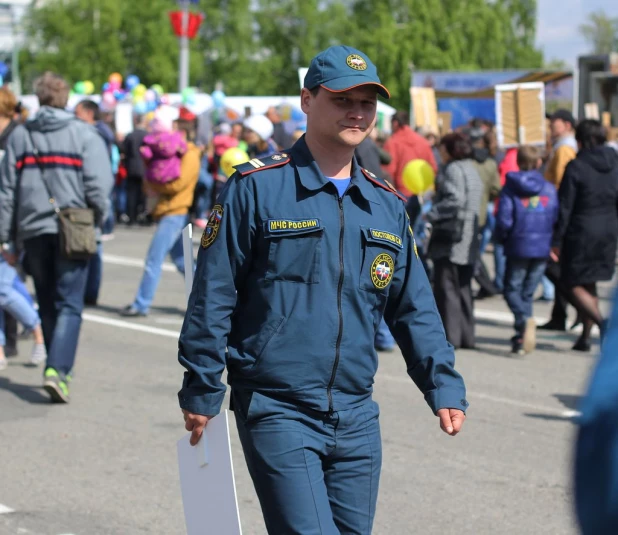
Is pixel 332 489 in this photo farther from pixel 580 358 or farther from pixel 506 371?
pixel 580 358

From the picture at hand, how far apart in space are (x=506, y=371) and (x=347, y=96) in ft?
19.7

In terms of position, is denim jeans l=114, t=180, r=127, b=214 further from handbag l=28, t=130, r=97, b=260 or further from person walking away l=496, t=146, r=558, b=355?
handbag l=28, t=130, r=97, b=260

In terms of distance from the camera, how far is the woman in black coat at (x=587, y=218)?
9.78 metres

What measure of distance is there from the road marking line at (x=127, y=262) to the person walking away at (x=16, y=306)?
6234mm

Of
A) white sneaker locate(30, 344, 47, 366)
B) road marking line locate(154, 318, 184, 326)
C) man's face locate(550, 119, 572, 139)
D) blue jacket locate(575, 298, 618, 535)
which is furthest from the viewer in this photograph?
man's face locate(550, 119, 572, 139)

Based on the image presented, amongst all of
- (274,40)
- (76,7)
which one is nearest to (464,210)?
(76,7)

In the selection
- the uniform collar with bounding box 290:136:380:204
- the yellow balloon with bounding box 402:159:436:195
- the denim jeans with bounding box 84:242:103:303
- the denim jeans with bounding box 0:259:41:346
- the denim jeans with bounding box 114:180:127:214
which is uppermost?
the uniform collar with bounding box 290:136:380:204

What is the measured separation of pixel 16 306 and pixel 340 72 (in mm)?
5589

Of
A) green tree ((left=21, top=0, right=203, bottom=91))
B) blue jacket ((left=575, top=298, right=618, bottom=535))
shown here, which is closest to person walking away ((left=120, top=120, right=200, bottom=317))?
blue jacket ((left=575, top=298, right=618, bottom=535))

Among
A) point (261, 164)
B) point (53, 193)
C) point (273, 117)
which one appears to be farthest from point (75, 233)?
point (273, 117)

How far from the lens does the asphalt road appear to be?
5305mm

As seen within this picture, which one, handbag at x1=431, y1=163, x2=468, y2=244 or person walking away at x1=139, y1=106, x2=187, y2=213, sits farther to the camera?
person walking away at x1=139, y1=106, x2=187, y2=213

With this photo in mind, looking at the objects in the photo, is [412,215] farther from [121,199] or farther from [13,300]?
[121,199]

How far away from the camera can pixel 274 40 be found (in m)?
67.6
